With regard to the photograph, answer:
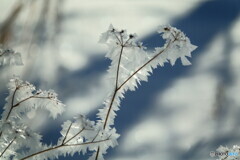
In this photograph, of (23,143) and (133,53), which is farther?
(23,143)

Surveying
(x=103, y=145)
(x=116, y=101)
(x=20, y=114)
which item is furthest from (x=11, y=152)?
(x=116, y=101)

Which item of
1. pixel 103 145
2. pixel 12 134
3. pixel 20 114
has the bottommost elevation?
pixel 103 145

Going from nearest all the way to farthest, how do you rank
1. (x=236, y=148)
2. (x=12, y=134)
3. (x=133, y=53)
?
(x=133, y=53)
(x=12, y=134)
(x=236, y=148)

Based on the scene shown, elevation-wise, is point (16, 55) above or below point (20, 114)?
above

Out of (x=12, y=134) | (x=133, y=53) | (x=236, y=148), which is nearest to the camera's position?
(x=133, y=53)

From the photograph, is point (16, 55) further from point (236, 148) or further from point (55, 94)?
point (236, 148)

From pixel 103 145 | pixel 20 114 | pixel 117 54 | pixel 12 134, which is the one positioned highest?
pixel 117 54

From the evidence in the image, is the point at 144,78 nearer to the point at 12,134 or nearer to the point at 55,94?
the point at 55,94

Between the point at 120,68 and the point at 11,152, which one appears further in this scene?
the point at 11,152

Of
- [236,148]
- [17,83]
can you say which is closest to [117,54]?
[17,83]
